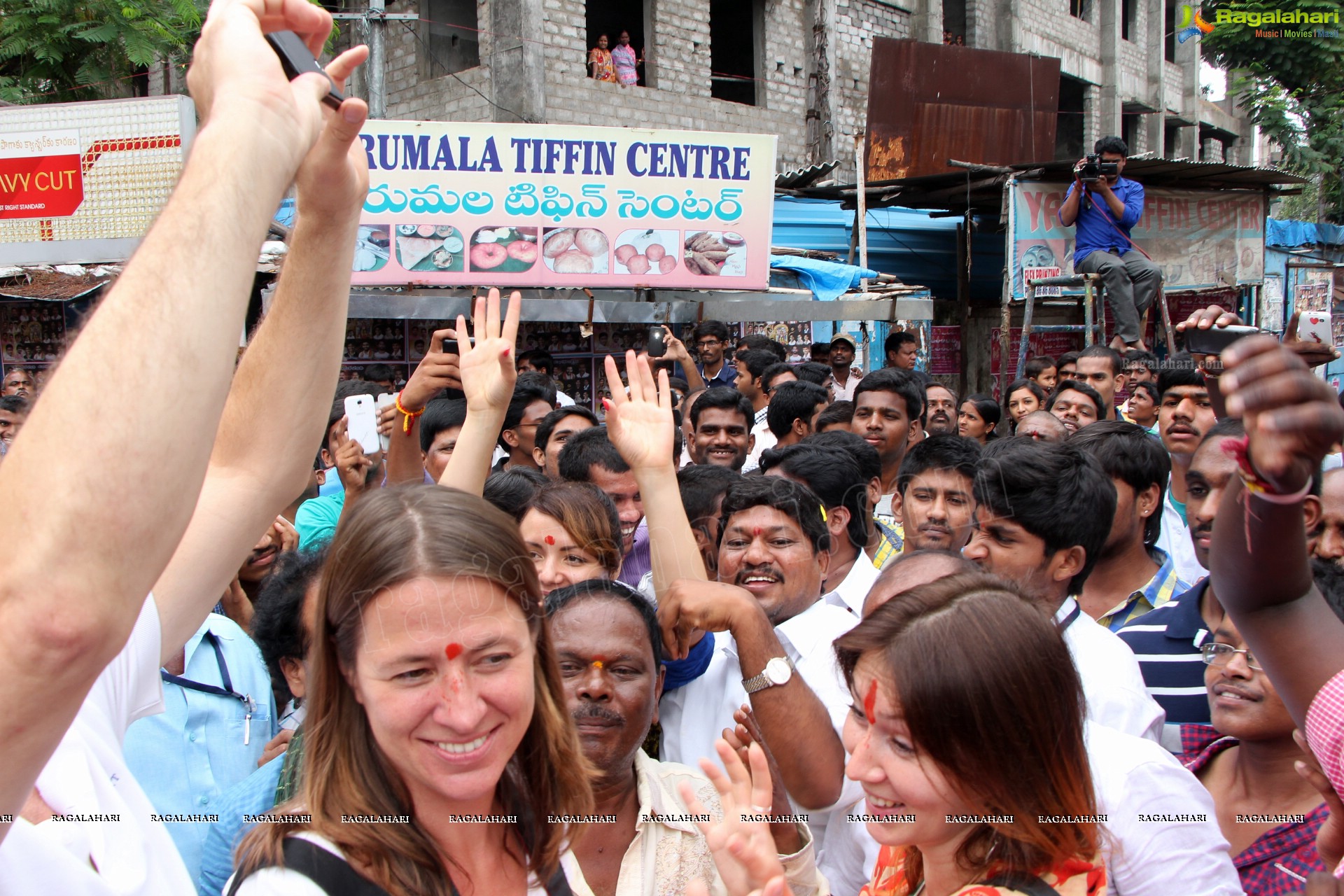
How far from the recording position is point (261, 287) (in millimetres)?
8641

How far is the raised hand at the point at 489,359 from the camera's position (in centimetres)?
253

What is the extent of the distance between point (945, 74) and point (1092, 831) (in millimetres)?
13373

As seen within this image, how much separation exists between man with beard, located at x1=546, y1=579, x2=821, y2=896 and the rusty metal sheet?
10.1 meters

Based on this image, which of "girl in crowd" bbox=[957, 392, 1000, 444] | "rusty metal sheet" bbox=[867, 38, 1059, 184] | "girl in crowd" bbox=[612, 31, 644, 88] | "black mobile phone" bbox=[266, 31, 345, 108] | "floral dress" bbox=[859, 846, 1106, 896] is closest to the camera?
"black mobile phone" bbox=[266, 31, 345, 108]

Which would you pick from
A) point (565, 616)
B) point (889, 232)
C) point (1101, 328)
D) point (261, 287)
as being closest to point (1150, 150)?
point (889, 232)

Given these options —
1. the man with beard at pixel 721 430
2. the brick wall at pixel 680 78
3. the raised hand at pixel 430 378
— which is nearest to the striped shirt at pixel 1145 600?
the man with beard at pixel 721 430

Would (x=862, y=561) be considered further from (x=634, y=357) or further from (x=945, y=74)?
(x=945, y=74)

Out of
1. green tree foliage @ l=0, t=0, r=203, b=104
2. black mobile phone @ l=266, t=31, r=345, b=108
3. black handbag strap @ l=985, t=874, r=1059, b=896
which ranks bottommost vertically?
black handbag strap @ l=985, t=874, r=1059, b=896

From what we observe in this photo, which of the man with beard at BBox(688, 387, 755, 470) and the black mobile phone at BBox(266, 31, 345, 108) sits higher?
the black mobile phone at BBox(266, 31, 345, 108)

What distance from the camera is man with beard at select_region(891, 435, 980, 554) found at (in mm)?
3061

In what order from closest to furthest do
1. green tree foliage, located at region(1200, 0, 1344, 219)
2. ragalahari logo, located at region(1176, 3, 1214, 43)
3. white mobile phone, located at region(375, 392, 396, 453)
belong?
white mobile phone, located at region(375, 392, 396, 453) < green tree foliage, located at region(1200, 0, 1344, 219) < ragalahari logo, located at region(1176, 3, 1214, 43)

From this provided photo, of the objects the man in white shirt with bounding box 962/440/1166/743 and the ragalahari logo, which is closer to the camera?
the man in white shirt with bounding box 962/440/1166/743

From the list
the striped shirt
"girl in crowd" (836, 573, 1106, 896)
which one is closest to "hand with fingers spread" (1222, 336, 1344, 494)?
"girl in crowd" (836, 573, 1106, 896)

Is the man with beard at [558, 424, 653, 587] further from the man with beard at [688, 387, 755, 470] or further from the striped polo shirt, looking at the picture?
the striped polo shirt
